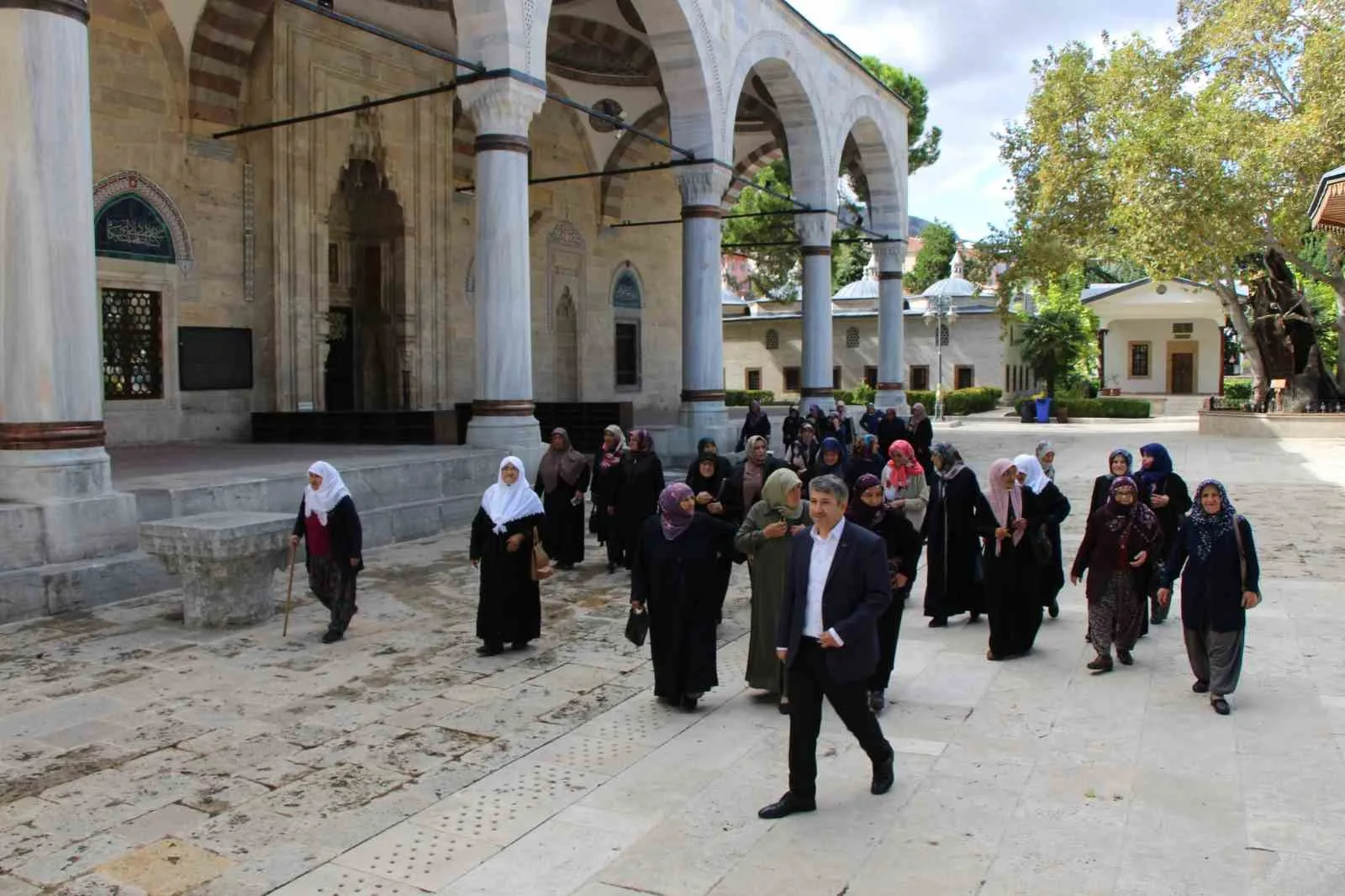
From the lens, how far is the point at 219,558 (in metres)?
6.89

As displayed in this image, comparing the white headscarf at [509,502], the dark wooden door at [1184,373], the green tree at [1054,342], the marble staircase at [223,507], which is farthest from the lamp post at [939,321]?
the white headscarf at [509,502]

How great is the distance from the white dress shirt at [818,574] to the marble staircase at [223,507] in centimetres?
544

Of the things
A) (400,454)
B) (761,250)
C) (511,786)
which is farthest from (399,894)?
(761,250)

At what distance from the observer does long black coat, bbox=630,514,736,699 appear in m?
5.52

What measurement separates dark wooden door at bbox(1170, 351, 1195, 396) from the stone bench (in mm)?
44652

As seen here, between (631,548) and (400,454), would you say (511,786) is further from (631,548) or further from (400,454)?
(400,454)

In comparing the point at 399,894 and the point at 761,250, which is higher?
the point at 761,250

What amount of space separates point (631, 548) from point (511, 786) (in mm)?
4659

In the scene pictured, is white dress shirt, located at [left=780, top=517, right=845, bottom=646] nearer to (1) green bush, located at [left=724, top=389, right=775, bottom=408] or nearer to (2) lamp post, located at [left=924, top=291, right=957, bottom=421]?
(2) lamp post, located at [left=924, top=291, right=957, bottom=421]

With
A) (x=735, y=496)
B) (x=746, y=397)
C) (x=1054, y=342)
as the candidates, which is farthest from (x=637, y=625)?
(x=1054, y=342)

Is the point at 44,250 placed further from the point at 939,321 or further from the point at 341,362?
the point at 939,321

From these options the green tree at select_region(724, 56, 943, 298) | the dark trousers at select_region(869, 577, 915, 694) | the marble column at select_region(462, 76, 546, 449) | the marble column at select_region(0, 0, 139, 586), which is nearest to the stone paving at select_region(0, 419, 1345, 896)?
the dark trousers at select_region(869, 577, 915, 694)

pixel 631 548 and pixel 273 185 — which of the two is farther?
pixel 273 185

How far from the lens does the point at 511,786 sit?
14.8 feet
